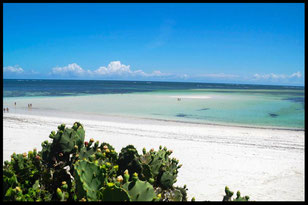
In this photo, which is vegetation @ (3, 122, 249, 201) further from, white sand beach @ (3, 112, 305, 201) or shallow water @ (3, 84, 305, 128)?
shallow water @ (3, 84, 305, 128)

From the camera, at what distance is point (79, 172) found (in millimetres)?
2307

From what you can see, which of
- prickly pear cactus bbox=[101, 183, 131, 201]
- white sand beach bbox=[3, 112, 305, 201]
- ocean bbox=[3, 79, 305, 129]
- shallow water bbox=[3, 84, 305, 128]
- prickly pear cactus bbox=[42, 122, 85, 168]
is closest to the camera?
prickly pear cactus bbox=[101, 183, 131, 201]

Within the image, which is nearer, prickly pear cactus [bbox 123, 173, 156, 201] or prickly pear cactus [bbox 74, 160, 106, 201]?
prickly pear cactus [bbox 123, 173, 156, 201]

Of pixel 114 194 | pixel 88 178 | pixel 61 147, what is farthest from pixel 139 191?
pixel 61 147

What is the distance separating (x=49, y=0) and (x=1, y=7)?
0.38 metres

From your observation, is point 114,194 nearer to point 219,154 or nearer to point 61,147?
point 61,147

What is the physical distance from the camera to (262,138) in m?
13.5

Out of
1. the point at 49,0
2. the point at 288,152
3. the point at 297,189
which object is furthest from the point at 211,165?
the point at 49,0

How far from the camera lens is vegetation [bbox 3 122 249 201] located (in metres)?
2.34

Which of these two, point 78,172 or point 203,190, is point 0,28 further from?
point 203,190

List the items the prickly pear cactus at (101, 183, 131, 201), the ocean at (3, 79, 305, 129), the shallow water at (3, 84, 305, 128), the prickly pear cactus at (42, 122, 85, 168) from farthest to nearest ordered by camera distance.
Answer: the ocean at (3, 79, 305, 129) < the shallow water at (3, 84, 305, 128) < the prickly pear cactus at (42, 122, 85, 168) < the prickly pear cactus at (101, 183, 131, 201)

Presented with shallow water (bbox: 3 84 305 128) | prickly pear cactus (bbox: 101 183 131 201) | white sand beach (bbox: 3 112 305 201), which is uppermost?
prickly pear cactus (bbox: 101 183 131 201)

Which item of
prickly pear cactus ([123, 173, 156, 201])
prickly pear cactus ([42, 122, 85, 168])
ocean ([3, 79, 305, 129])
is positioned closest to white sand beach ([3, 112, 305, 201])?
prickly pear cactus ([42, 122, 85, 168])

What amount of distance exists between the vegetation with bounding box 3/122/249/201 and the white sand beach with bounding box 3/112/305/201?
3.78 m
